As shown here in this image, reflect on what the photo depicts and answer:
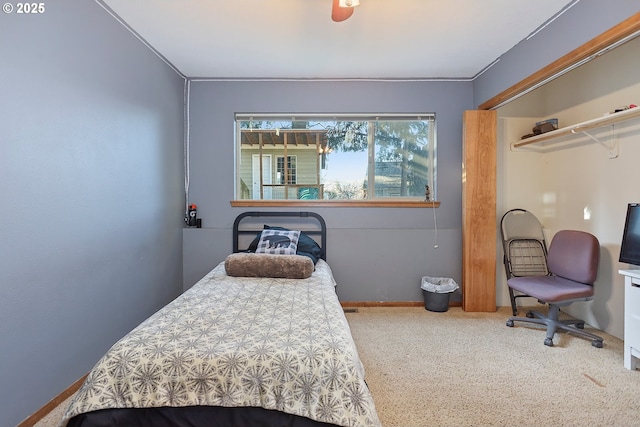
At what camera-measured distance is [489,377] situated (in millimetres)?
2076

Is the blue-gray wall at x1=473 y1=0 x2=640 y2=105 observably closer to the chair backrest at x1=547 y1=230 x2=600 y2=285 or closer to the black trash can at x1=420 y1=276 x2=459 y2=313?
the chair backrest at x1=547 y1=230 x2=600 y2=285

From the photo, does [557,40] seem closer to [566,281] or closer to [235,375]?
[566,281]

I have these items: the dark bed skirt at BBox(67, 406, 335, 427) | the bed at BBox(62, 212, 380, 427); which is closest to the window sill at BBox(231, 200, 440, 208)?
the bed at BBox(62, 212, 380, 427)

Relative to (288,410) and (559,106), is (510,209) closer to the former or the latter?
(559,106)

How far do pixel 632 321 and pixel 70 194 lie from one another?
12.6ft

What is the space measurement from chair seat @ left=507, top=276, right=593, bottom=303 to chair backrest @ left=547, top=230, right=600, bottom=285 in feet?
0.24

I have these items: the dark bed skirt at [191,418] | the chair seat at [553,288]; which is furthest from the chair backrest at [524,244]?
the dark bed skirt at [191,418]

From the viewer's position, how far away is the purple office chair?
258 cm

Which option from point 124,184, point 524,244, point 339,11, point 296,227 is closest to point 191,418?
point 124,184

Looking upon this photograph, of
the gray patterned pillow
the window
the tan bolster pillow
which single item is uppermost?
the window

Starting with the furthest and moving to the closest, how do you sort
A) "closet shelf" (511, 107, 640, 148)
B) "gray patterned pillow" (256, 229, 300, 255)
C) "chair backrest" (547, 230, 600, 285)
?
1. "gray patterned pillow" (256, 229, 300, 255)
2. "chair backrest" (547, 230, 600, 285)
3. "closet shelf" (511, 107, 640, 148)

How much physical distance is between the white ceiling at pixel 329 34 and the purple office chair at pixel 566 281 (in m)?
1.91

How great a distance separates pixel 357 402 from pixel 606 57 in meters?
3.67

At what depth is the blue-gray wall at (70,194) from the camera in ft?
5.18
